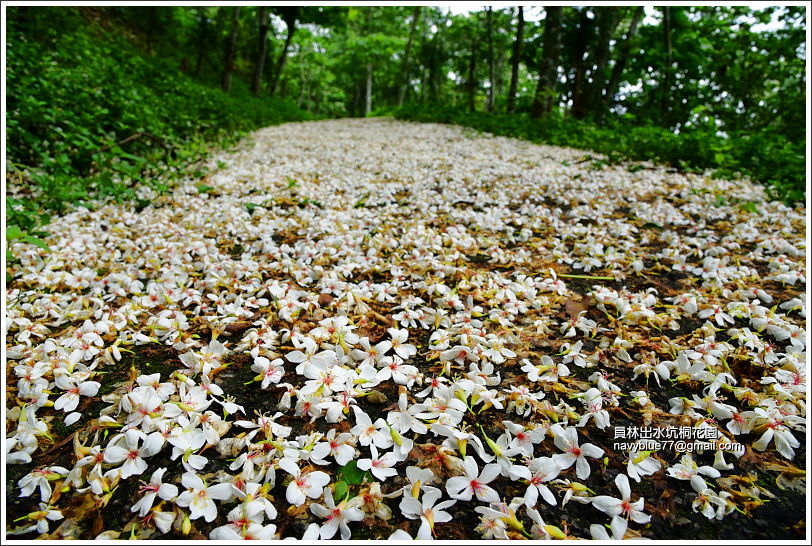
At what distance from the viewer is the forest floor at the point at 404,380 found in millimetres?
1658

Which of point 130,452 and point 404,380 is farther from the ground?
point 404,380

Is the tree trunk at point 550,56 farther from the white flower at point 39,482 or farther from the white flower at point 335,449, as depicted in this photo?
the white flower at point 39,482

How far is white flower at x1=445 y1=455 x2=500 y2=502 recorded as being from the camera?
1684 mm

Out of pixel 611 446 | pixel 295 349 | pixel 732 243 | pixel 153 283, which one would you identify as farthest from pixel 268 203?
pixel 732 243

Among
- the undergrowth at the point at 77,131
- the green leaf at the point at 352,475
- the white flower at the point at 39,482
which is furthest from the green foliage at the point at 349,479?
the undergrowth at the point at 77,131

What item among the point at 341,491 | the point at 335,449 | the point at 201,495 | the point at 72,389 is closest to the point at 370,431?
the point at 335,449

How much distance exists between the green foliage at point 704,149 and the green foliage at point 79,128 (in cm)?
834

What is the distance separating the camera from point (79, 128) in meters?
5.51

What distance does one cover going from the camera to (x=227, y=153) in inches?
354

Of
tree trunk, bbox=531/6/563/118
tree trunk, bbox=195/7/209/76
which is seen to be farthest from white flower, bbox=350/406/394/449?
tree trunk, bbox=195/7/209/76

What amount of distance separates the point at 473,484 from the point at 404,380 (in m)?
0.71

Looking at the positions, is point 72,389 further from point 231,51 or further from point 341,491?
point 231,51

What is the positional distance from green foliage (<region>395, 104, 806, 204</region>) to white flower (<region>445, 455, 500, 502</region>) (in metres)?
6.39

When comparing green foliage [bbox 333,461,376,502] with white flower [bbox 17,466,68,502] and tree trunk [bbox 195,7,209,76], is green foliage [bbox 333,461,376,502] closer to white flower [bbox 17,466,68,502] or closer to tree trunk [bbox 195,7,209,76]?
white flower [bbox 17,466,68,502]
